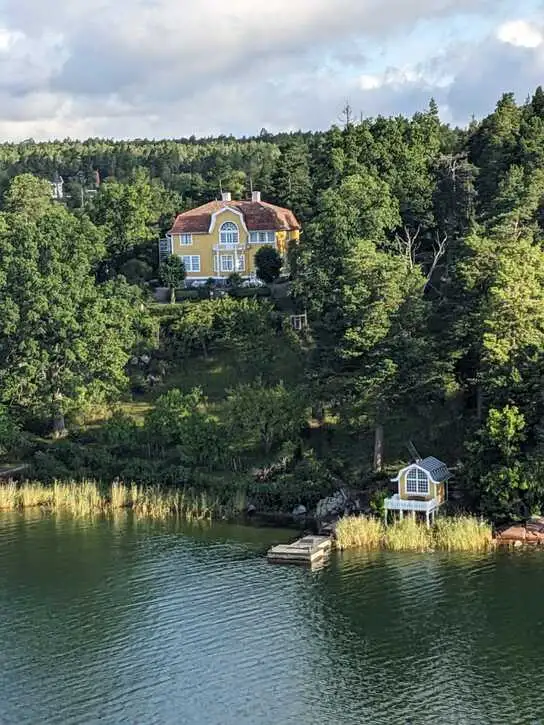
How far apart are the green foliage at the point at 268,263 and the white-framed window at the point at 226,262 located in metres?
3.49

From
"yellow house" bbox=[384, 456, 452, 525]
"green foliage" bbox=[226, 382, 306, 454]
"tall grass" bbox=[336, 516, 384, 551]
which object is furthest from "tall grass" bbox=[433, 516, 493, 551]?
"green foliage" bbox=[226, 382, 306, 454]

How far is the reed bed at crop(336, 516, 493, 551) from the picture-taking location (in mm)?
38031

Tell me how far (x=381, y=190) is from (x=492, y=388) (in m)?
20.7

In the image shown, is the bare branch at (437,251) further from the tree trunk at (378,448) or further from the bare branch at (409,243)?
the tree trunk at (378,448)

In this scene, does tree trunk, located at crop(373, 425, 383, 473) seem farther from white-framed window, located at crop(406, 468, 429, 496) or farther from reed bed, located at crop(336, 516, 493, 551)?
reed bed, located at crop(336, 516, 493, 551)

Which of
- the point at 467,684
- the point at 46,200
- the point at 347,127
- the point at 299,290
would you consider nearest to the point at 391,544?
the point at 467,684

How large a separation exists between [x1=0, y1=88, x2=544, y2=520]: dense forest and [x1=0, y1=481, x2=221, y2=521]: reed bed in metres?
1.55

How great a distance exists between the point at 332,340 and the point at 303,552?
12684 mm

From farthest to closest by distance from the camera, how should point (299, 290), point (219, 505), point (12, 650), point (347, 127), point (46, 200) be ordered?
point (46, 200) < point (347, 127) < point (299, 290) < point (219, 505) < point (12, 650)

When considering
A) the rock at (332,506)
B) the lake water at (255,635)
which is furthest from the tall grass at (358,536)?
the rock at (332,506)

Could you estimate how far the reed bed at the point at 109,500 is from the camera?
4478 centimetres

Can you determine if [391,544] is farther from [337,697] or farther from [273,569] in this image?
[337,697]

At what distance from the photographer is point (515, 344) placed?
4256 centimetres

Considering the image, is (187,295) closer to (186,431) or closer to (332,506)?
(186,431)
